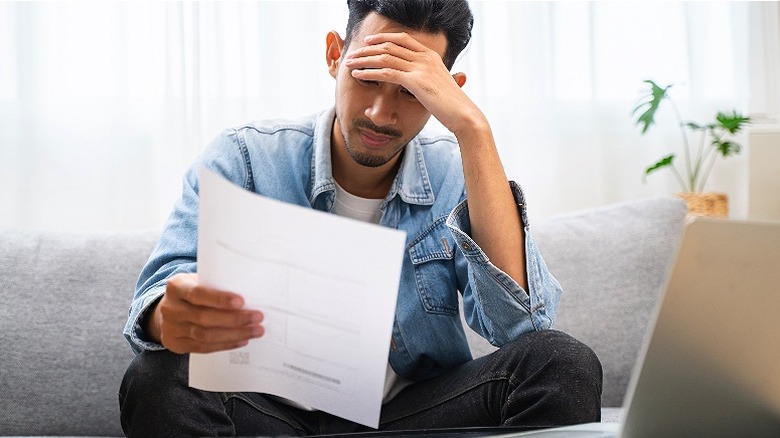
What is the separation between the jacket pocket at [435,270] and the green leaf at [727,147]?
1536 mm

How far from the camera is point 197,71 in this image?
2535mm

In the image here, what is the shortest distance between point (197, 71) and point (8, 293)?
1.01 m

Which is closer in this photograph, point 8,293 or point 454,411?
point 454,411

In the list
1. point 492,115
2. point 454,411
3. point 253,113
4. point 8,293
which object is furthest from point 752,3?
point 8,293

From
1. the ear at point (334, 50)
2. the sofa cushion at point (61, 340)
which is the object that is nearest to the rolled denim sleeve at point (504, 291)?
the ear at point (334, 50)

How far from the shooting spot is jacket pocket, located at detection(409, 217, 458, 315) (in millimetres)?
1448

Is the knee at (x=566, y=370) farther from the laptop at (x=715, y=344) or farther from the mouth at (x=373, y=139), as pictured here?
the mouth at (x=373, y=139)

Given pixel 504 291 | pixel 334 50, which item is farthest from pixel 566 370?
pixel 334 50

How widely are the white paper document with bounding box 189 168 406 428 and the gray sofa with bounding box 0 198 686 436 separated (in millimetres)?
835

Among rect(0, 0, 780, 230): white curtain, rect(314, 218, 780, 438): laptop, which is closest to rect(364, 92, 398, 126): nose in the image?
rect(314, 218, 780, 438): laptop

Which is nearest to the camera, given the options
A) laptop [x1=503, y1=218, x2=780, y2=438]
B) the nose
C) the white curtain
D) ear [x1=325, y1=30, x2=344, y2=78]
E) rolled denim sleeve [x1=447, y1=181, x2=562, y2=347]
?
laptop [x1=503, y1=218, x2=780, y2=438]

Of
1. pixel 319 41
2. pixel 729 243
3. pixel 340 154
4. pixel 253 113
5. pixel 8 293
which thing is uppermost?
pixel 319 41

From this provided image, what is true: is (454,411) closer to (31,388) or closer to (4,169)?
(31,388)

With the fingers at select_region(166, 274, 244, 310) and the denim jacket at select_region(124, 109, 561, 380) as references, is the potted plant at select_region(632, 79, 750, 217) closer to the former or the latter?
the denim jacket at select_region(124, 109, 561, 380)
